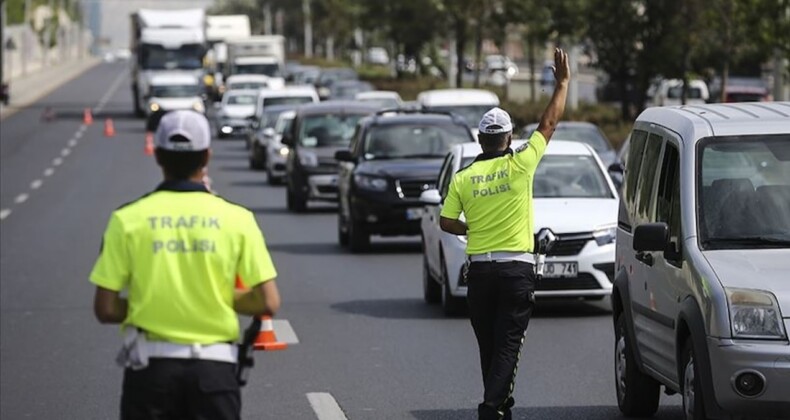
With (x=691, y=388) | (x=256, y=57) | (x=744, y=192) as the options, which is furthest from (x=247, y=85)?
(x=691, y=388)

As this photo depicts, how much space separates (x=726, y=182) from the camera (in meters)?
9.64

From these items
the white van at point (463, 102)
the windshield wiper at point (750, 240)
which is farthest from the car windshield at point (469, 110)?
the windshield wiper at point (750, 240)

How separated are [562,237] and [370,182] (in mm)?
7480

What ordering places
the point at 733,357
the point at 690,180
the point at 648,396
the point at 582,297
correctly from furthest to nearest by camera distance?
the point at 582,297, the point at 648,396, the point at 690,180, the point at 733,357

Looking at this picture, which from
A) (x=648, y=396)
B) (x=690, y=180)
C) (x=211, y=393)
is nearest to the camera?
(x=211, y=393)

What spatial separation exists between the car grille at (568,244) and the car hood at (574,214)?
44mm

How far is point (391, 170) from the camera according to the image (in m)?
23.2

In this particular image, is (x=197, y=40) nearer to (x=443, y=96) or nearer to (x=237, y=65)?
(x=237, y=65)

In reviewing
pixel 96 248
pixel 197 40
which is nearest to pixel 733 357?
pixel 96 248

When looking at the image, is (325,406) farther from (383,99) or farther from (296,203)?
(383,99)

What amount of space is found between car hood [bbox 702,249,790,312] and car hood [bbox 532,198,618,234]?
6655 millimetres

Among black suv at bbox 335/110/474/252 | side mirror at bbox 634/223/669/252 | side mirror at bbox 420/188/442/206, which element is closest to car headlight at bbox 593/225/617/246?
side mirror at bbox 420/188/442/206

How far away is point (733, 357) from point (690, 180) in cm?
126

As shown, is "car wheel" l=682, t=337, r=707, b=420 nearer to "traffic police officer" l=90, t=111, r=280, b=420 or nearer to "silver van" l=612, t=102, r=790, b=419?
"silver van" l=612, t=102, r=790, b=419
